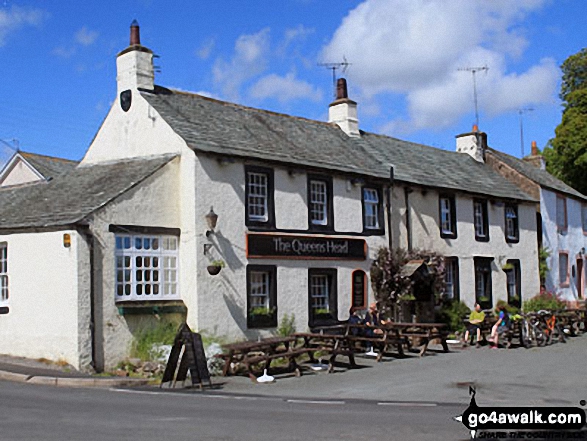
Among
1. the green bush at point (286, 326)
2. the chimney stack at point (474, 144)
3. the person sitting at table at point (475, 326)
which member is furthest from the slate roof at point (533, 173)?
the green bush at point (286, 326)

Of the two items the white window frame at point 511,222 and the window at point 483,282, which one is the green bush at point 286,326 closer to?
the window at point 483,282

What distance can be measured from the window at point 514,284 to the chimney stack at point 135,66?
636 inches

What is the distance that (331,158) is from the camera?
23.1 m

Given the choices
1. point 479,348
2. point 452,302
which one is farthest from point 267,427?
point 452,302

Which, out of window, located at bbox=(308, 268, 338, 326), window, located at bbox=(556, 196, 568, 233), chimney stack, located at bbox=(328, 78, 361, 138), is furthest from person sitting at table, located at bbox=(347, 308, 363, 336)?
window, located at bbox=(556, 196, 568, 233)

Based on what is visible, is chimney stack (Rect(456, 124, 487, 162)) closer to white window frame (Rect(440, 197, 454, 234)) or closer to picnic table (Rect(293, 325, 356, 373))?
white window frame (Rect(440, 197, 454, 234))

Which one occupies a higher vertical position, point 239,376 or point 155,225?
point 155,225

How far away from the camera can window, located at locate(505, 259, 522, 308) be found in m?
30.0

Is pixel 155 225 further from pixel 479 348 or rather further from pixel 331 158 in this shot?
pixel 479 348

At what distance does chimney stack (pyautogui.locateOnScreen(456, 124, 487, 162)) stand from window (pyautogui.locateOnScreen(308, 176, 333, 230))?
13.1 m

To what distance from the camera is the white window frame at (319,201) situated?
856 inches

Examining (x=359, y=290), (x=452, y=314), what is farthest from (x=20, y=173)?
(x=452, y=314)

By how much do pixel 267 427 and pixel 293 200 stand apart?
11.6 meters

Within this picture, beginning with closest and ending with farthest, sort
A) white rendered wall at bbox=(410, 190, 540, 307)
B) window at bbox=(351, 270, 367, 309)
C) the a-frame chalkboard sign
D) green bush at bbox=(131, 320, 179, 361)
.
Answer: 1. the a-frame chalkboard sign
2. green bush at bbox=(131, 320, 179, 361)
3. window at bbox=(351, 270, 367, 309)
4. white rendered wall at bbox=(410, 190, 540, 307)
